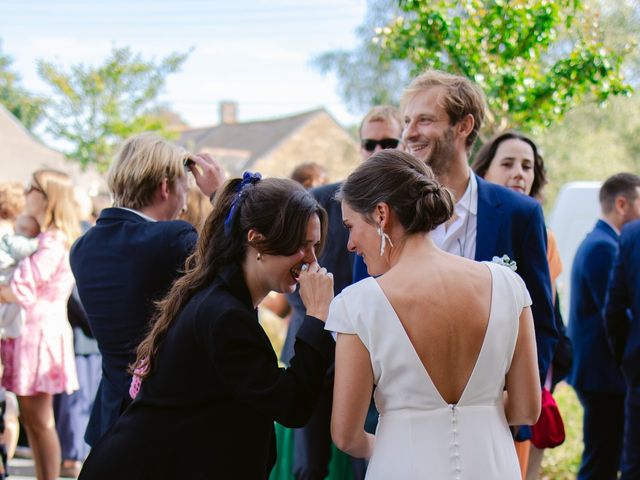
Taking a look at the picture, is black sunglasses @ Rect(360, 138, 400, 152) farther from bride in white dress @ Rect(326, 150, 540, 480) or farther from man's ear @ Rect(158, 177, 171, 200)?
bride in white dress @ Rect(326, 150, 540, 480)

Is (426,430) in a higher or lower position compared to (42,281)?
lower

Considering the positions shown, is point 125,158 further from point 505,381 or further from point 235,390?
point 505,381

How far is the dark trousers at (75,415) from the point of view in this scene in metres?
6.36

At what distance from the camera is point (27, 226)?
17.9 feet

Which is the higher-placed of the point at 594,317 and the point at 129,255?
the point at 129,255

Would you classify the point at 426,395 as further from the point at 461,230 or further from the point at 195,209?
the point at 195,209

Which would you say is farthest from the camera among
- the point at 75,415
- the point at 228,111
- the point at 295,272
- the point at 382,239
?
the point at 228,111

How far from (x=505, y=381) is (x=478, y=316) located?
0.36 m

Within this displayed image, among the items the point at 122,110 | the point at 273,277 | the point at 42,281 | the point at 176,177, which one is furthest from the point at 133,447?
the point at 122,110

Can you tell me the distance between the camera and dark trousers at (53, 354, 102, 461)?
6.36 metres

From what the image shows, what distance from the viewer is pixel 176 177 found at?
3309 millimetres

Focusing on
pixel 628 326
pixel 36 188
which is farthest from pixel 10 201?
pixel 628 326

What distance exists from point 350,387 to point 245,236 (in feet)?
2.03

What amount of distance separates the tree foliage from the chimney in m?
51.0
